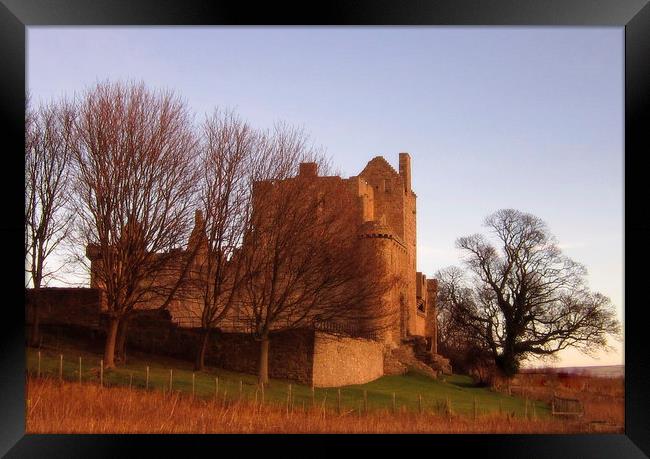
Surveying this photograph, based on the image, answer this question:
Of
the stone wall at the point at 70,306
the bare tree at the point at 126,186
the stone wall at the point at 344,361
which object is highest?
the bare tree at the point at 126,186

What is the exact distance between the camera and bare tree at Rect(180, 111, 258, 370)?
976 inches

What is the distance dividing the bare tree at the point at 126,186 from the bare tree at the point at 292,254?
282 cm

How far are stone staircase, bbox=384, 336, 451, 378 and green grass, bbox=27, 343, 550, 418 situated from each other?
12.7ft

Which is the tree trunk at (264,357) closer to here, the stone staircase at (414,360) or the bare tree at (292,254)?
the bare tree at (292,254)

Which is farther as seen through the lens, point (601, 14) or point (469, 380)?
point (469, 380)

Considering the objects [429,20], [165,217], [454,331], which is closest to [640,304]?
[429,20]

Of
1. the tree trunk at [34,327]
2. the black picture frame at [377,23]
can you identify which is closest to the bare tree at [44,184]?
the tree trunk at [34,327]

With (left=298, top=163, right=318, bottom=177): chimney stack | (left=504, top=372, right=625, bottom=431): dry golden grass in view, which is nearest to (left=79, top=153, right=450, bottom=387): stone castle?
(left=298, top=163, right=318, bottom=177): chimney stack

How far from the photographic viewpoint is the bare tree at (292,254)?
84.1 ft

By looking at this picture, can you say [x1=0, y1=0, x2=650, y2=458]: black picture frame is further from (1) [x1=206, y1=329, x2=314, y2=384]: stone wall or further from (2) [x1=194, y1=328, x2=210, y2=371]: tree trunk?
(1) [x1=206, y1=329, x2=314, y2=384]: stone wall

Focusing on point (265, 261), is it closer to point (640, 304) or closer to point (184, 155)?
point (184, 155)

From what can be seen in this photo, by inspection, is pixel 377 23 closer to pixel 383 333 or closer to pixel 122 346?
pixel 122 346

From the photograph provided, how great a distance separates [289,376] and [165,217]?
22.8 feet

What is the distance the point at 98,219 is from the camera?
23.0 meters
